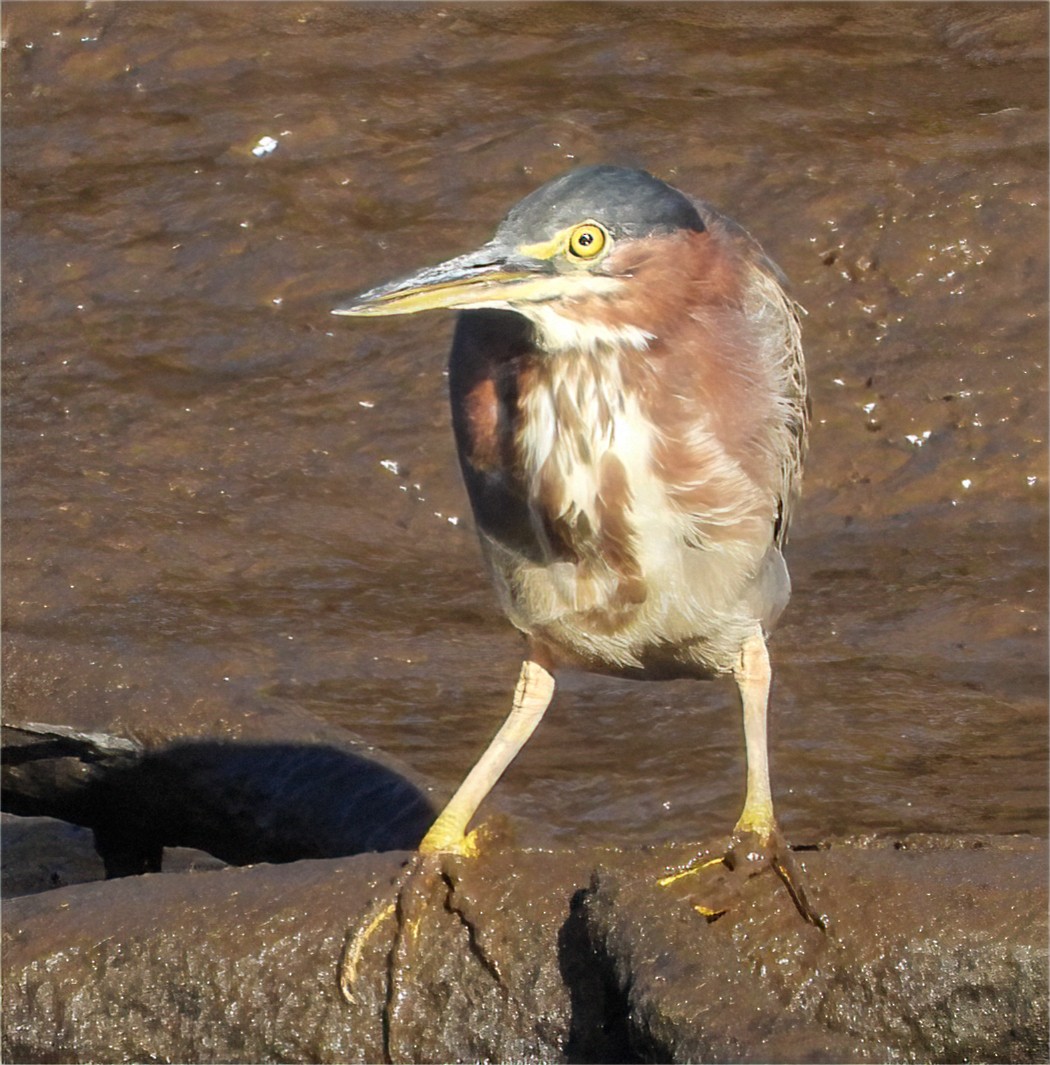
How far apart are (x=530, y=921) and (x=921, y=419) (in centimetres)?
407

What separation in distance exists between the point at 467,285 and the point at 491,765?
1.21 metres

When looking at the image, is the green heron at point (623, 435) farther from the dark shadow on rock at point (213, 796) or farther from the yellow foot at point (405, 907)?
the dark shadow on rock at point (213, 796)

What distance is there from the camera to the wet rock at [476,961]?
3.42 m

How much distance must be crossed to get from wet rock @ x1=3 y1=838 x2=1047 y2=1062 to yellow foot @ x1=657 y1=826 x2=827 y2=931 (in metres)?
0.03

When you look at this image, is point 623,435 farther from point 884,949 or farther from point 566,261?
point 884,949

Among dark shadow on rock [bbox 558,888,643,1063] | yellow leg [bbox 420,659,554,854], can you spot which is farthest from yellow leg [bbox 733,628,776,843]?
dark shadow on rock [bbox 558,888,643,1063]

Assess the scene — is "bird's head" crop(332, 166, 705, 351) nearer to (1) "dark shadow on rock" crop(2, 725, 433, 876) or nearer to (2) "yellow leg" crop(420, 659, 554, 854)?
(2) "yellow leg" crop(420, 659, 554, 854)

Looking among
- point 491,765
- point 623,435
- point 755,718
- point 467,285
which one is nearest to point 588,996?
point 491,765

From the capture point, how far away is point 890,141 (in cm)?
784

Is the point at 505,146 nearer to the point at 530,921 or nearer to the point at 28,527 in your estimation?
the point at 28,527

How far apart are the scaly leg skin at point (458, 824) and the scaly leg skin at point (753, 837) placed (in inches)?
17.9

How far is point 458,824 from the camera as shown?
3941 mm

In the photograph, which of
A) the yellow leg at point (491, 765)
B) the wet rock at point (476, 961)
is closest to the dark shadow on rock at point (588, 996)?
the wet rock at point (476, 961)

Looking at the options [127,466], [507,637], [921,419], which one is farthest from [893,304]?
[127,466]
